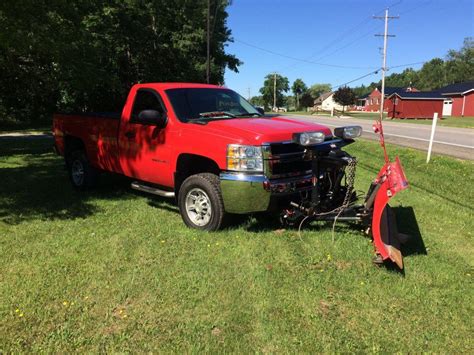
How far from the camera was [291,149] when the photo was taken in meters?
5.30

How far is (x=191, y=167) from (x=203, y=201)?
0.60 m

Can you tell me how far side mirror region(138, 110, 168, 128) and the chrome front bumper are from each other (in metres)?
1.37

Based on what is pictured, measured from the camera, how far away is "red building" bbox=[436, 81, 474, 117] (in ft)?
196

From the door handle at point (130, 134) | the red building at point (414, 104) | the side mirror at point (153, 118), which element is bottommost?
the red building at point (414, 104)

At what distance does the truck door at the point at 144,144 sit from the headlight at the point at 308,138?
1.96 metres

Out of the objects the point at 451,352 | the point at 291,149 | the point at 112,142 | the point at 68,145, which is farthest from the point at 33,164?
the point at 451,352

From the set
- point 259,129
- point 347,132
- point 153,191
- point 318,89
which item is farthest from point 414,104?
point 318,89

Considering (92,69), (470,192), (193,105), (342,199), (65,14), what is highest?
(65,14)

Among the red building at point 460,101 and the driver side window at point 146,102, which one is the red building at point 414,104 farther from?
the driver side window at point 146,102

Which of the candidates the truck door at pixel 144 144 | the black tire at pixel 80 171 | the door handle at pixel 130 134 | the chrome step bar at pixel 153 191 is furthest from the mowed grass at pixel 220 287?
the black tire at pixel 80 171

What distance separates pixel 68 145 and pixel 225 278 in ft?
18.4

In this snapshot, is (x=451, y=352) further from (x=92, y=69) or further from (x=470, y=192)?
(x=92, y=69)

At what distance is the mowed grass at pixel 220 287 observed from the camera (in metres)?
3.36

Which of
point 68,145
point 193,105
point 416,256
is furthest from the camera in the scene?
point 68,145
